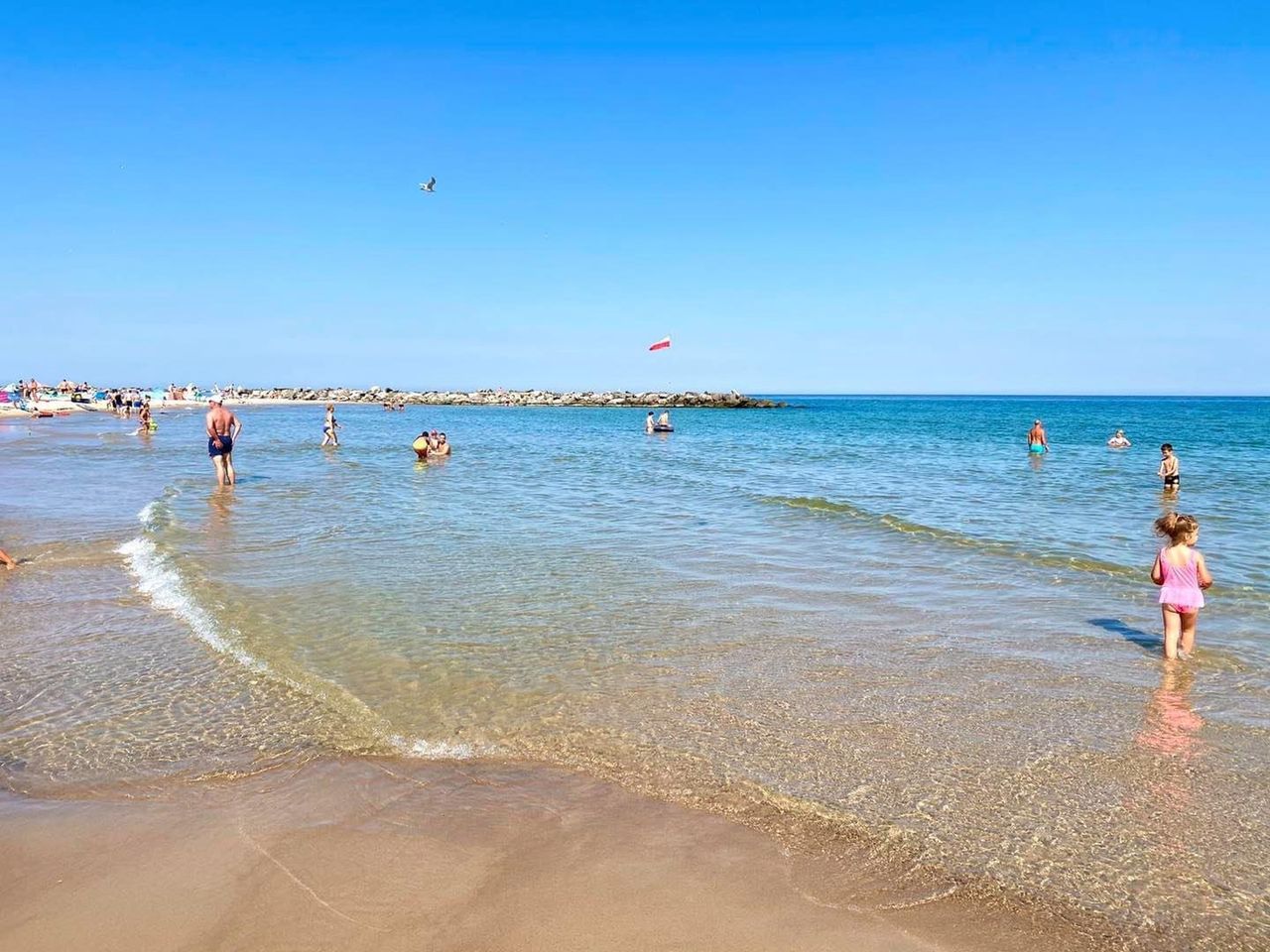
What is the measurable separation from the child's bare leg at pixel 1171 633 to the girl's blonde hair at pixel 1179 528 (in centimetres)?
70

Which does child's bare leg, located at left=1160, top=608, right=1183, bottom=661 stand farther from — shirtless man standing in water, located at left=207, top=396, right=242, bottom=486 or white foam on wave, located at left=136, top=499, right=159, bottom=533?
shirtless man standing in water, located at left=207, top=396, right=242, bottom=486

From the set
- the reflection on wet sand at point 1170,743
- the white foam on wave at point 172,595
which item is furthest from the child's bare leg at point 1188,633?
the white foam on wave at point 172,595

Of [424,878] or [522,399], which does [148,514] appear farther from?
[522,399]

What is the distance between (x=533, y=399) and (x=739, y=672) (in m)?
126

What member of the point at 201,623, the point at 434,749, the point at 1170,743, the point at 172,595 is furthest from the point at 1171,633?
the point at 172,595

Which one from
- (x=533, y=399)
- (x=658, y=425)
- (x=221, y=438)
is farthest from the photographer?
(x=533, y=399)

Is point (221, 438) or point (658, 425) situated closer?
point (221, 438)

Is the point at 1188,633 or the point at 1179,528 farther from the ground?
the point at 1179,528

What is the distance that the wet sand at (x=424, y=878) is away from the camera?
3.33 metres

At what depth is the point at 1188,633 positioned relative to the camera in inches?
294

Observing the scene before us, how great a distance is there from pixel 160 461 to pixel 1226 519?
28.8 m

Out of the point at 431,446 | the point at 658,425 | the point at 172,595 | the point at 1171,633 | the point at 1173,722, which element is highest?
the point at 658,425

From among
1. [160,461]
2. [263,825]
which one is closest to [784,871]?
[263,825]

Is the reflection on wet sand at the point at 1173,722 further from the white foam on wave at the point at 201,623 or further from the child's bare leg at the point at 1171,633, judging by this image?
the white foam on wave at the point at 201,623
